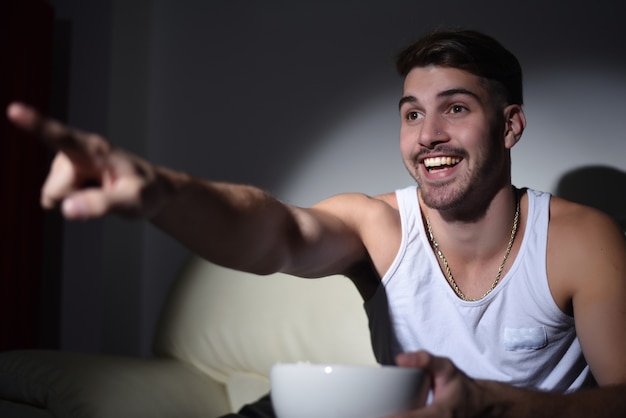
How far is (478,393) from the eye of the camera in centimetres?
86

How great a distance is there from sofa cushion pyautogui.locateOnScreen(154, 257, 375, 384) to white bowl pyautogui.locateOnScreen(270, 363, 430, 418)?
3.40ft

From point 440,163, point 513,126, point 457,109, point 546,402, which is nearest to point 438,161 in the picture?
point 440,163

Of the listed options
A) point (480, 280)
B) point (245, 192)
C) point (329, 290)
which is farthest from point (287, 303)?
point (245, 192)

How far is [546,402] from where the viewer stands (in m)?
0.96

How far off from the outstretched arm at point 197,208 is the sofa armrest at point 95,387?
1.76 ft

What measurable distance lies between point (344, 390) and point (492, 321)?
2.33ft

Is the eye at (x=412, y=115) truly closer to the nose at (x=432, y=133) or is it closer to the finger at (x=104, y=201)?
the nose at (x=432, y=133)

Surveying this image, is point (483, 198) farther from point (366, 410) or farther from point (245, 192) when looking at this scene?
point (366, 410)

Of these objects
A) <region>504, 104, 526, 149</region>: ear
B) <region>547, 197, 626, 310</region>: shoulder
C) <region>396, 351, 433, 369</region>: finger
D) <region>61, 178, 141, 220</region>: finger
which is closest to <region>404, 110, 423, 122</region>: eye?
<region>504, 104, 526, 149</region>: ear

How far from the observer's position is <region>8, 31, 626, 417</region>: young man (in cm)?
120

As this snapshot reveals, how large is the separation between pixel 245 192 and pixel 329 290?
920mm

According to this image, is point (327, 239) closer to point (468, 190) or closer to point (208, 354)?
point (468, 190)

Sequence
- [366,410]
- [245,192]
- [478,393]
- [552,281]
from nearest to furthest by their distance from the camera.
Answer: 1. [366,410]
2. [478,393]
3. [245,192]
4. [552,281]

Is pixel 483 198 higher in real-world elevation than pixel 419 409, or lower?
higher
